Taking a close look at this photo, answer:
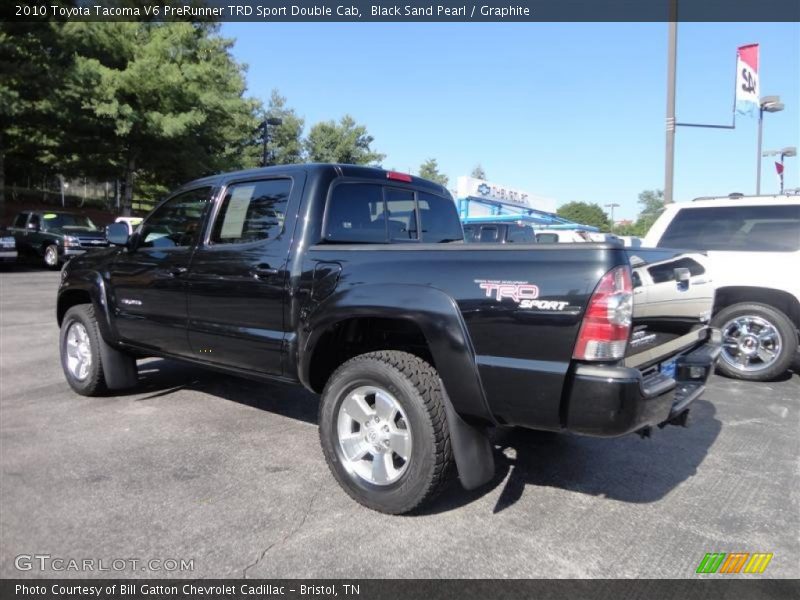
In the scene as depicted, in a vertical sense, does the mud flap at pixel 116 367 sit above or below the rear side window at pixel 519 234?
below

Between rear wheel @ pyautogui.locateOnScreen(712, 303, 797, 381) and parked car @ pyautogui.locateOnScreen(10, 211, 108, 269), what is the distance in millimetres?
17539

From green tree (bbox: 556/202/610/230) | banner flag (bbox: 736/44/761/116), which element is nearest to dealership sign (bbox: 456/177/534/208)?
banner flag (bbox: 736/44/761/116)

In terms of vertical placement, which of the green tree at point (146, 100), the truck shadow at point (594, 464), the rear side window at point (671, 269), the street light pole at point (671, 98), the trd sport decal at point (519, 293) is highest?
the green tree at point (146, 100)

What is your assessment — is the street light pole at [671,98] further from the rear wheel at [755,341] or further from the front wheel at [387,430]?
the front wheel at [387,430]

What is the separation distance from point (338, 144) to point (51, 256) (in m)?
27.1

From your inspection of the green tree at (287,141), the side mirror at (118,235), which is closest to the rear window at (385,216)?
the side mirror at (118,235)

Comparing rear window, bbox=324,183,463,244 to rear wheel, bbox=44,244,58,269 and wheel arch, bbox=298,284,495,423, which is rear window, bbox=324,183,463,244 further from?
rear wheel, bbox=44,244,58,269

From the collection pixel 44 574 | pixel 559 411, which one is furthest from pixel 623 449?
pixel 44 574

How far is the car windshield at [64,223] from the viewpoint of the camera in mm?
19047

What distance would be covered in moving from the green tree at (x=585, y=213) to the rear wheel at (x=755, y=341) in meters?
64.8

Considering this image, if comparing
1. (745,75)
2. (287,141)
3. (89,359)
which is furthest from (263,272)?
(287,141)

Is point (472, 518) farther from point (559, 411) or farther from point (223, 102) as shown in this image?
point (223, 102)

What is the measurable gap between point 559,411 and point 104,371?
13.2 ft

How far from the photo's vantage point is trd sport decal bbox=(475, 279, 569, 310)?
8.12ft
